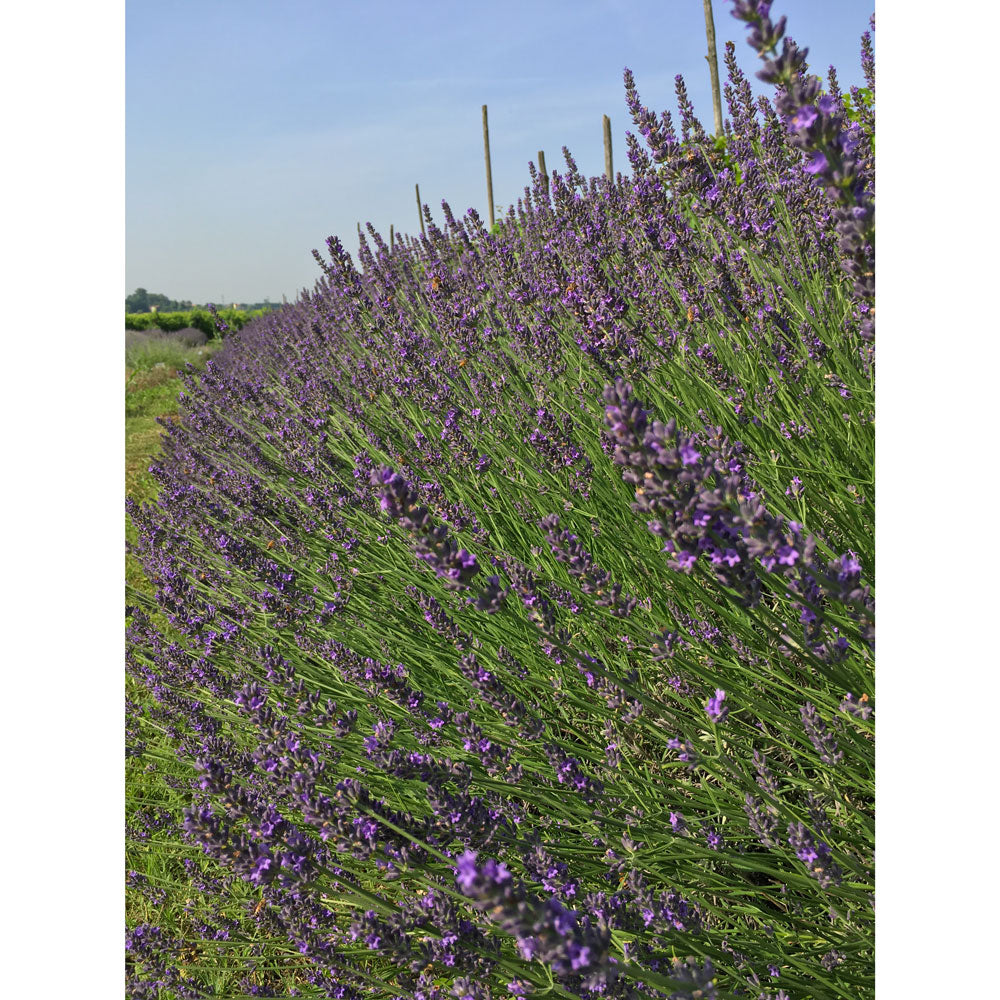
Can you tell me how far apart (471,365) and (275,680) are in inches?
82.9

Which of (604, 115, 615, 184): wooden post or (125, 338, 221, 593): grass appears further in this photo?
(604, 115, 615, 184): wooden post

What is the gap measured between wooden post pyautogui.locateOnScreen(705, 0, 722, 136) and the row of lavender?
1.31m

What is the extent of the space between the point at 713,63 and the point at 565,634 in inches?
188

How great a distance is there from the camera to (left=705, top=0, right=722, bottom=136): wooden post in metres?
4.21


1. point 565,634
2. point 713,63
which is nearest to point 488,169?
point 713,63

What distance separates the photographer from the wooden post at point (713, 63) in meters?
4.21

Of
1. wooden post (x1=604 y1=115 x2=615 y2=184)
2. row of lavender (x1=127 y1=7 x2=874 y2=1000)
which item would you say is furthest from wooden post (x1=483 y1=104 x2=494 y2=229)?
row of lavender (x1=127 y1=7 x2=874 y2=1000)

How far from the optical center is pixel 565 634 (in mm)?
2191

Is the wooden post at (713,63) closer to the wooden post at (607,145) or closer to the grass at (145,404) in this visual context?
the wooden post at (607,145)

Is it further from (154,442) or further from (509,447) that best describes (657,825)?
(154,442)

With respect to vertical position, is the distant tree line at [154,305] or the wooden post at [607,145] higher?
the distant tree line at [154,305]

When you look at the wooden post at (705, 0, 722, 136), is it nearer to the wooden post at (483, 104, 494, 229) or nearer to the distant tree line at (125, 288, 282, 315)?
the wooden post at (483, 104, 494, 229)

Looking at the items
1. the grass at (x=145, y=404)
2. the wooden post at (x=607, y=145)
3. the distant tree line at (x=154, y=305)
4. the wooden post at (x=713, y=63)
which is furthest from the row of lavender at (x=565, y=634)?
the distant tree line at (x=154, y=305)

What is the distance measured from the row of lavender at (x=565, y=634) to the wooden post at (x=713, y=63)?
1.31 m
